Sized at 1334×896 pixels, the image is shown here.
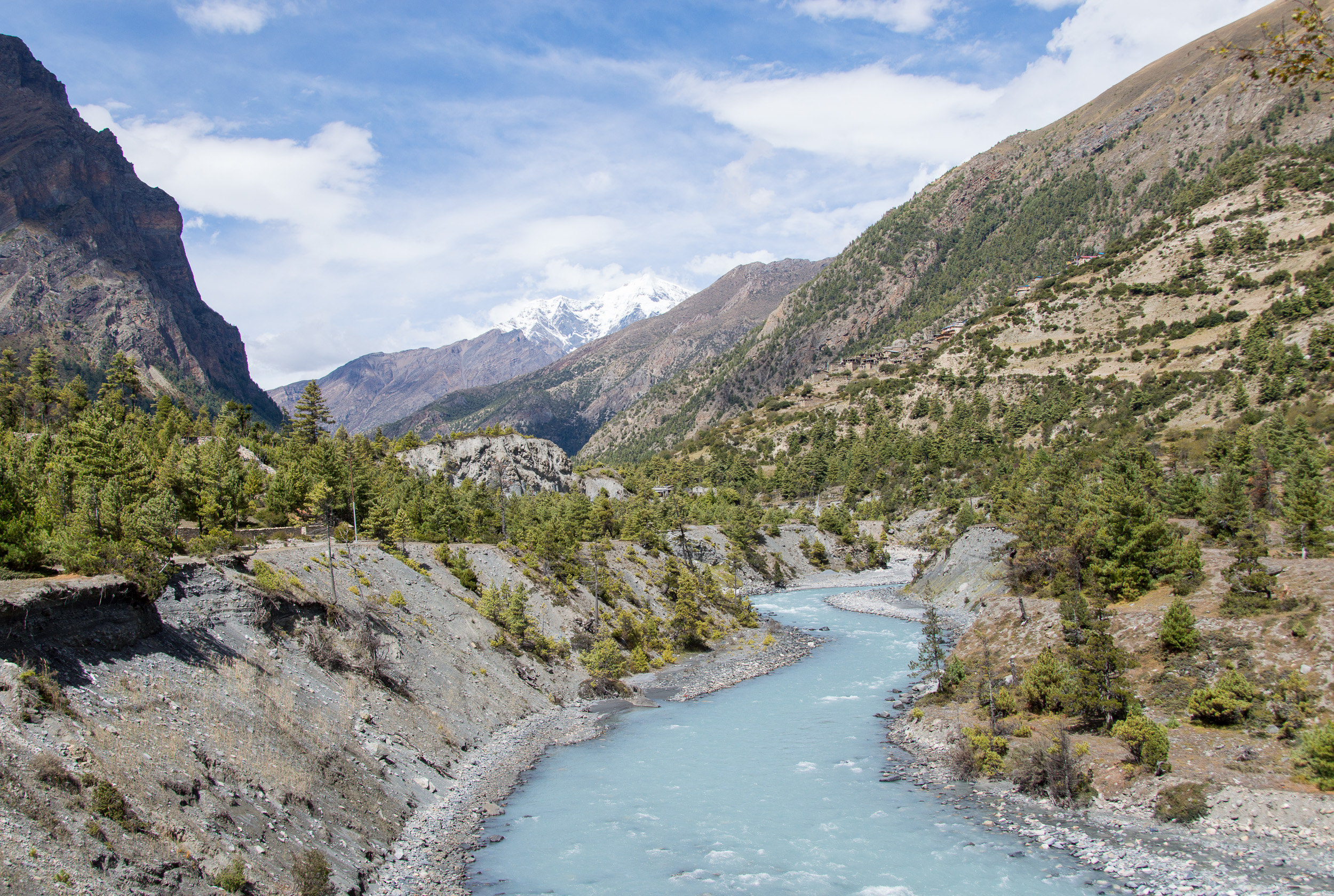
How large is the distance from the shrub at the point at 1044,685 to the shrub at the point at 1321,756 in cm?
1070

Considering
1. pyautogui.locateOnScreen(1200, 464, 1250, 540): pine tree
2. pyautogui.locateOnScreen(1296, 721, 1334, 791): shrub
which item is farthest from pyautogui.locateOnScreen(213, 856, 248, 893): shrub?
pyautogui.locateOnScreen(1200, 464, 1250, 540): pine tree

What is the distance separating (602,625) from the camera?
198ft

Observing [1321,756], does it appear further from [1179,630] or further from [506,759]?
[506,759]

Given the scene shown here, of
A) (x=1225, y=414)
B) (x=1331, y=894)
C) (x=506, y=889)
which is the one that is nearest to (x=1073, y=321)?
(x=1225, y=414)

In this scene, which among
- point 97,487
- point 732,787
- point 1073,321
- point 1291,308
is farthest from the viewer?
point 1073,321

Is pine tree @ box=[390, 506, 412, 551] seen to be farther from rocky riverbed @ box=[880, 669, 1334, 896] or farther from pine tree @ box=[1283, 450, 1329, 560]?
pine tree @ box=[1283, 450, 1329, 560]

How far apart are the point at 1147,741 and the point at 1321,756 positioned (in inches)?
211

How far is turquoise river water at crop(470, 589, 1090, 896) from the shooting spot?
25.0 m

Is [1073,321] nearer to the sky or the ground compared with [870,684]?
nearer to the sky

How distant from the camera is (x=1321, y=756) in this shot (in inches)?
975

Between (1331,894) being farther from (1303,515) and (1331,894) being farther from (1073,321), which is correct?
(1073,321)

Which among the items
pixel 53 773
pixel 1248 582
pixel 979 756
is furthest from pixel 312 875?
pixel 1248 582

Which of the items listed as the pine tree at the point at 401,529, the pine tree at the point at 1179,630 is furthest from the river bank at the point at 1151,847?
the pine tree at the point at 401,529

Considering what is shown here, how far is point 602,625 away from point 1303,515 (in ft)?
163
